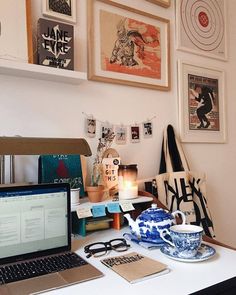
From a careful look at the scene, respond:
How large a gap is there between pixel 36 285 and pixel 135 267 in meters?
0.29

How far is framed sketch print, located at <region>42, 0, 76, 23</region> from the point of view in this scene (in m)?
1.33

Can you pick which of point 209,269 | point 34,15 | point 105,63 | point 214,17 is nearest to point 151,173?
point 105,63

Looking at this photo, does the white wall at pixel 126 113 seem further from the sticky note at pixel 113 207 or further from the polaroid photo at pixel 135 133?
the sticky note at pixel 113 207

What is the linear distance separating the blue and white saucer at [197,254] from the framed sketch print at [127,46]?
889 millimetres

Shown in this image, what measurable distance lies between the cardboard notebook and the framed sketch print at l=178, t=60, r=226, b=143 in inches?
39.6

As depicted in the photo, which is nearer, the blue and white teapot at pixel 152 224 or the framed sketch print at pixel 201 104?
the blue and white teapot at pixel 152 224

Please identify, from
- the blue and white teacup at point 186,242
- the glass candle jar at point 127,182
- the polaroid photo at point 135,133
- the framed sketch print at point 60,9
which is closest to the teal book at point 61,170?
the glass candle jar at point 127,182

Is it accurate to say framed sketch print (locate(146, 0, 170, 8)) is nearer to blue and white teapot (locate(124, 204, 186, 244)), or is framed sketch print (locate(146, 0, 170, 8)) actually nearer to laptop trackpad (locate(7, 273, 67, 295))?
blue and white teapot (locate(124, 204, 186, 244))

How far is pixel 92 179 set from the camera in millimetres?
1331

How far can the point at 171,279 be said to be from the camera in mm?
814

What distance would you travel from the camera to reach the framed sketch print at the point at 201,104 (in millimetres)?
1823

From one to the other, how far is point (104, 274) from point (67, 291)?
0.13 meters

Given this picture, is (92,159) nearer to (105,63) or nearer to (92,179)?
(92,179)

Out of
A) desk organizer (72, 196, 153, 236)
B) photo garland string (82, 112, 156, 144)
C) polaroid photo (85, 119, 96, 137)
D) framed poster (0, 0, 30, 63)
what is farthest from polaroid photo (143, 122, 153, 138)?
framed poster (0, 0, 30, 63)
